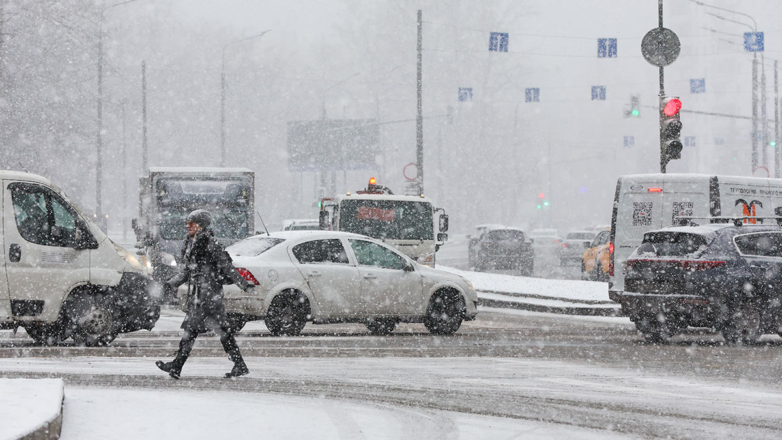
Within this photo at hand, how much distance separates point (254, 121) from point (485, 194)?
1748 cm

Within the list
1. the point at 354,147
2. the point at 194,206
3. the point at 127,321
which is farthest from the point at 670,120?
the point at 354,147

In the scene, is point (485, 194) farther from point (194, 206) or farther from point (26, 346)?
point (26, 346)

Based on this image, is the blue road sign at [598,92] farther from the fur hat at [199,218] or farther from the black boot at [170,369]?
the black boot at [170,369]

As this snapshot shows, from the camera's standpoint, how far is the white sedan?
14.9m

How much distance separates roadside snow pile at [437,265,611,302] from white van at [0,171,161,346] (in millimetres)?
10725

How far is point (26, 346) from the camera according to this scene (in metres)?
13.2

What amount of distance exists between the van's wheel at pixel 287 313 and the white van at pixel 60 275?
5.93ft

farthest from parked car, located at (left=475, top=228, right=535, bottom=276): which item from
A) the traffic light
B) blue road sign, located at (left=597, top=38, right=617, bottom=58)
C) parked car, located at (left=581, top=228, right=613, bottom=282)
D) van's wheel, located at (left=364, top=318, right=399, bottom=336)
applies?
van's wheel, located at (left=364, top=318, right=399, bottom=336)

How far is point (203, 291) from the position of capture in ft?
32.3

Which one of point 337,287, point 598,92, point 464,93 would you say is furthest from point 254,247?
point 598,92

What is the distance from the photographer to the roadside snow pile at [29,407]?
5.91m

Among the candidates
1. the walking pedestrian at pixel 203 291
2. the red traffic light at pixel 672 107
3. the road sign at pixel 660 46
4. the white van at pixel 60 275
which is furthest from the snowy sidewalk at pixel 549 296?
the walking pedestrian at pixel 203 291

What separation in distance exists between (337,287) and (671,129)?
7.45 meters

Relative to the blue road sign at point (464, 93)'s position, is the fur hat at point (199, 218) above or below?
below
